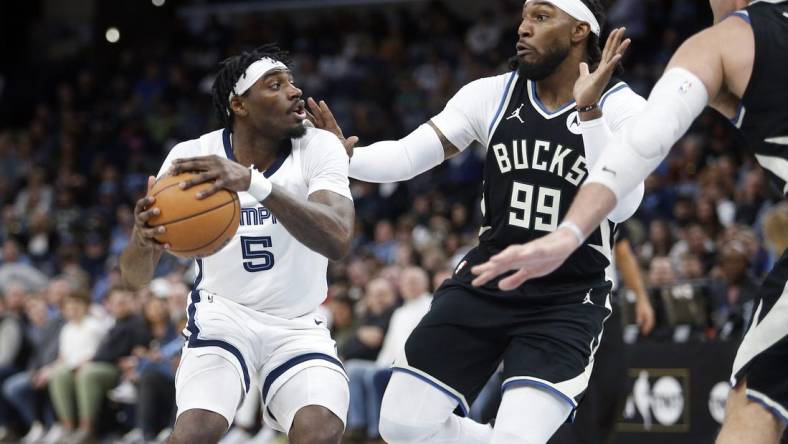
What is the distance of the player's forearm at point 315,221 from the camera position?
4816 mm

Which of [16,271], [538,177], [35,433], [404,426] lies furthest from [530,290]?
[16,271]

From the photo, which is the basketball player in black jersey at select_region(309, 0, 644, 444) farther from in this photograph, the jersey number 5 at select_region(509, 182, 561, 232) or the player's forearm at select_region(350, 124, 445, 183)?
the player's forearm at select_region(350, 124, 445, 183)

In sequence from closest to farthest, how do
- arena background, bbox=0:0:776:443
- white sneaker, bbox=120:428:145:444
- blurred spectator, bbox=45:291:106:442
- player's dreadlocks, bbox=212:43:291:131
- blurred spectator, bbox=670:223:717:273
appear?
player's dreadlocks, bbox=212:43:291:131, arena background, bbox=0:0:776:443, blurred spectator, bbox=670:223:717:273, white sneaker, bbox=120:428:145:444, blurred spectator, bbox=45:291:106:442

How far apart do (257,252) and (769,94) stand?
2.54m

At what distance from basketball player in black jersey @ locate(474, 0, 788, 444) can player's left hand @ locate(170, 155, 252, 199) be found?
1.29 meters

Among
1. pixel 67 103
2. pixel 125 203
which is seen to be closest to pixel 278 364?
pixel 125 203

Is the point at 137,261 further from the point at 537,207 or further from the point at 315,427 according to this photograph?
the point at 537,207

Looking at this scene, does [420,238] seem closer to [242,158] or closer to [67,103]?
[242,158]

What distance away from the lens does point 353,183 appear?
17141mm

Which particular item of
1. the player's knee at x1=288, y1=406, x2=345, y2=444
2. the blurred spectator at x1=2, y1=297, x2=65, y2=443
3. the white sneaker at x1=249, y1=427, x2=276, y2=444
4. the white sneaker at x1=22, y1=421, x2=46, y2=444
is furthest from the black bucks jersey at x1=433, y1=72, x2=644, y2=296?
the white sneaker at x1=22, y1=421, x2=46, y2=444

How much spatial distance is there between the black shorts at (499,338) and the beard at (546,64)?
98 cm

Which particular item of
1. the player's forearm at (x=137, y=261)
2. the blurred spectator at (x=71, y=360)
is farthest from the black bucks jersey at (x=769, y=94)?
the blurred spectator at (x=71, y=360)

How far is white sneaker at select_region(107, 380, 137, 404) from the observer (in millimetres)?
12734

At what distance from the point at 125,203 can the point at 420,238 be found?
6297 mm
